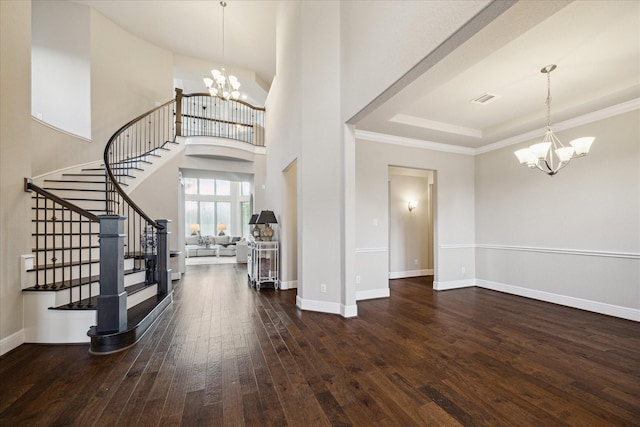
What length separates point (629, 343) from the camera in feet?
8.73

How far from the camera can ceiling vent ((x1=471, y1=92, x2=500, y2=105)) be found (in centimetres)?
351

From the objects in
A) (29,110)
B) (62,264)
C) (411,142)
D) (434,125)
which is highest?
(434,125)

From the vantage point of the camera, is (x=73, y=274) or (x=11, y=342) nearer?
(x=11, y=342)

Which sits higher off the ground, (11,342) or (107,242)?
(107,242)

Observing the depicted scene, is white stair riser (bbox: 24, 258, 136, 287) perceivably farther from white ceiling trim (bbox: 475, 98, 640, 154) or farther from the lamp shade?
white ceiling trim (bbox: 475, 98, 640, 154)

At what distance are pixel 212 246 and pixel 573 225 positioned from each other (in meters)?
11.1

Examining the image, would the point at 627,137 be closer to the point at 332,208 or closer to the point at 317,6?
the point at 332,208

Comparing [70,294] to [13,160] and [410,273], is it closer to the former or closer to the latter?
[13,160]

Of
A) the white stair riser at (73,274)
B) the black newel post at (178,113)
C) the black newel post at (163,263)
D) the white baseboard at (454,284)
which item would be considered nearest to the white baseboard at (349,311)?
the white baseboard at (454,284)

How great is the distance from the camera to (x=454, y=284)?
5.04 meters

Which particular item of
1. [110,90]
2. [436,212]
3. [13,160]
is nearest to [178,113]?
[110,90]

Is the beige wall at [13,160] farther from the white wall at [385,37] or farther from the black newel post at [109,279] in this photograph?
the white wall at [385,37]

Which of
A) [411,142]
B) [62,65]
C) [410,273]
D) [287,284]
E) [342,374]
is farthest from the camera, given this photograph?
[410,273]

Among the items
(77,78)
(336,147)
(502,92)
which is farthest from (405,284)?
(77,78)
